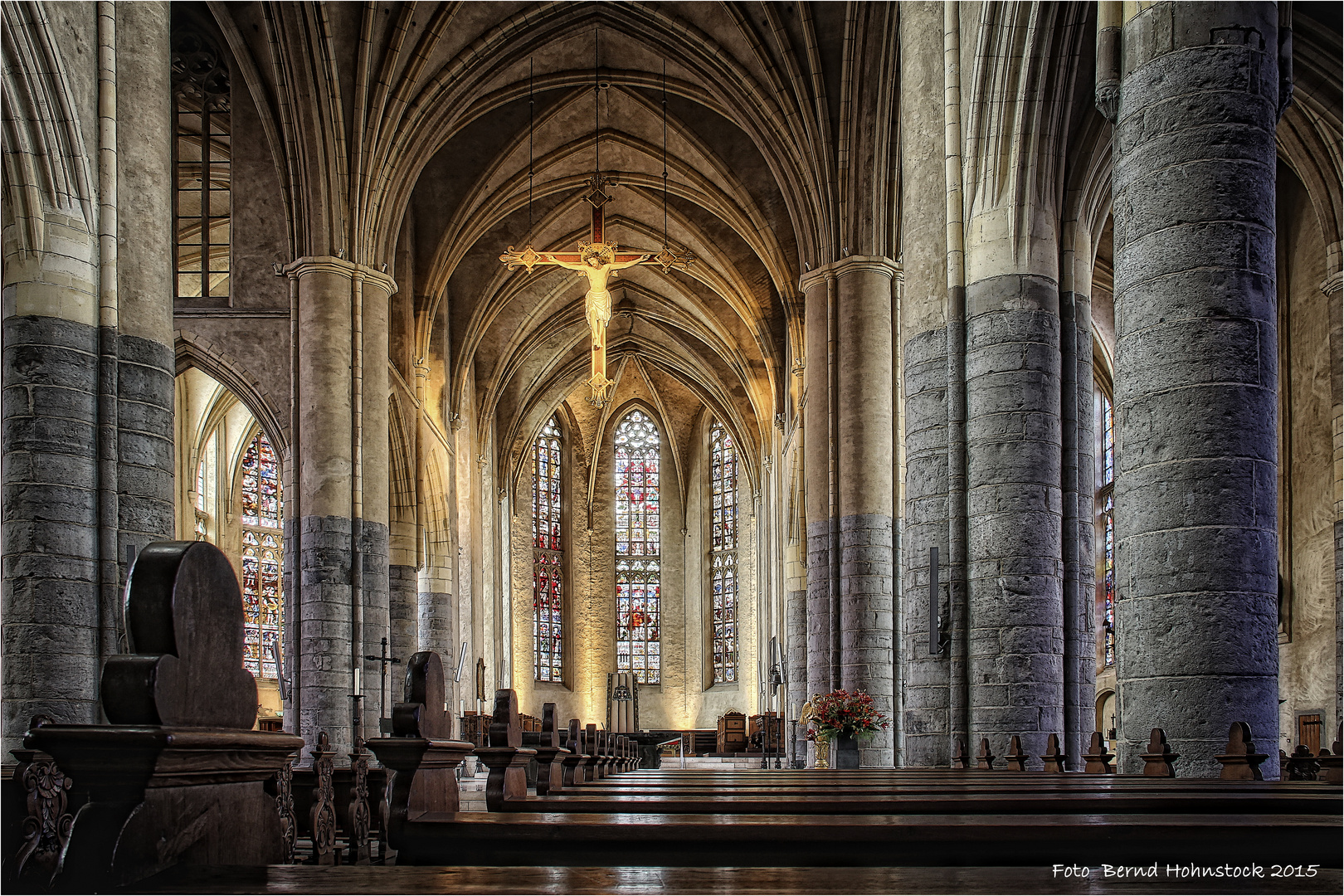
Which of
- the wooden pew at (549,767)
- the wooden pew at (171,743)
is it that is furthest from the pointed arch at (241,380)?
the wooden pew at (171,743)

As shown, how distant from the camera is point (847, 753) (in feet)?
47.6

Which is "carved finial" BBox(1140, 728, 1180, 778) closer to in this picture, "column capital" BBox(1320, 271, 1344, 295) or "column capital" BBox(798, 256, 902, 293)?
"column capital" BBox(1320, 271, 1344, 295)

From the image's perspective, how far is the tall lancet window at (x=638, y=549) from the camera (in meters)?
37.6

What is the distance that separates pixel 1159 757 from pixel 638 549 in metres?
32.9

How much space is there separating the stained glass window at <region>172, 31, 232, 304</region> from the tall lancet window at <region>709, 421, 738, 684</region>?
18.3 meters

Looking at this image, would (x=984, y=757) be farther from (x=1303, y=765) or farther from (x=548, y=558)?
(x=548, y=558)

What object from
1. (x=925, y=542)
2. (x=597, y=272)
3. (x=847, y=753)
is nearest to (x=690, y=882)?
(x=925, y=542)

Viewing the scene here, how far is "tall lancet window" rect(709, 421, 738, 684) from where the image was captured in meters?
36.7

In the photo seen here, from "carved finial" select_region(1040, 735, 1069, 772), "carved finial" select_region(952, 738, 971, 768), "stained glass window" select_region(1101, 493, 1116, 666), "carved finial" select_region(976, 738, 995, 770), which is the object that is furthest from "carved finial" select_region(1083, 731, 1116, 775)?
"stained glass window" select_region(1101, 493, 1116, 666)

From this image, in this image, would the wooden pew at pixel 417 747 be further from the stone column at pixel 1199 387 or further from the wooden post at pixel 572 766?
the stone column at pixel 1199 387

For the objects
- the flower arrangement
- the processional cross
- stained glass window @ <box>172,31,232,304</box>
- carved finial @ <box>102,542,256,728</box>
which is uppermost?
stained glass window @ <box>172,31,232,304</box>

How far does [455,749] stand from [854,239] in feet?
49.4

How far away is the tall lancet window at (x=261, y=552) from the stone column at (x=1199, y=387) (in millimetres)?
21899

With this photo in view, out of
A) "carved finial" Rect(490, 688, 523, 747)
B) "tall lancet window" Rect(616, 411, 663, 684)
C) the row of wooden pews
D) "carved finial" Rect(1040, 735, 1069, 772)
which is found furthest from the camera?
"tall lancet window" Rect(616, 411, 663, 684)
